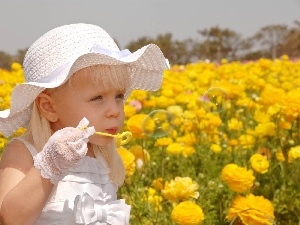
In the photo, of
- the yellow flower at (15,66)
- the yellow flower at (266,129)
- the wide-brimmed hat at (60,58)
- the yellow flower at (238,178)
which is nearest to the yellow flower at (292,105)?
the yellow flower at (266,129)

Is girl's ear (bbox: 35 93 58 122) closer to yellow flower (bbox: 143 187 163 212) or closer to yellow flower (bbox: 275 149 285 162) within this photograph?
yellow flower (bbox: 143 187 163 212)

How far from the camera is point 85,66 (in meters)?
2.01

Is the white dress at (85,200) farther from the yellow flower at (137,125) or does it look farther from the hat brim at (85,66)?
the yellow flower at (137,125)

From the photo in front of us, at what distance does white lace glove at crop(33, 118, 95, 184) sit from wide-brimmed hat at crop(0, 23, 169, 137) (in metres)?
0.17

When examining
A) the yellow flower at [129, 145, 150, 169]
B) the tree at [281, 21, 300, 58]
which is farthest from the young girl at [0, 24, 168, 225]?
the tree at [281, 21, 300, 58]

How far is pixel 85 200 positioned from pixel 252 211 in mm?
610

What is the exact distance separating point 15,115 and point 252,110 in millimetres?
3134

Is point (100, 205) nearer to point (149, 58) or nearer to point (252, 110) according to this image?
point (149, 58)

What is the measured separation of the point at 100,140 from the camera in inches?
81.0

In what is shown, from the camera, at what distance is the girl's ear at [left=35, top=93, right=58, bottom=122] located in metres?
2.07

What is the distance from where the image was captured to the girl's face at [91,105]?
6.57ft

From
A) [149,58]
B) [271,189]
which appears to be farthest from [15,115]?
[271,189]

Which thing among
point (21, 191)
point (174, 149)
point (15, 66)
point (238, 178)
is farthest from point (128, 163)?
point (15, 66)

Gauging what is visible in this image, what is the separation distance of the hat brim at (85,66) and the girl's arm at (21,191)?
0.48 feet
